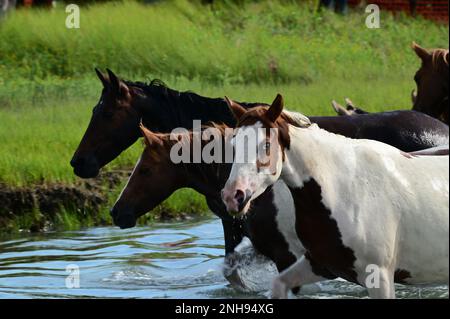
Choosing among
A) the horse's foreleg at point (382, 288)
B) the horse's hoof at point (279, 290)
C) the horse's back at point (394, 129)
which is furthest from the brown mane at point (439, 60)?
the horse's foreleg at point (382, 288)

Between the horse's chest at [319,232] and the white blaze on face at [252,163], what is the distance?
10.4 inches

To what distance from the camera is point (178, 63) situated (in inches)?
797

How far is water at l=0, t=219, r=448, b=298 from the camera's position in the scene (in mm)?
9117

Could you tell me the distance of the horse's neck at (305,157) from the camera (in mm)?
6439

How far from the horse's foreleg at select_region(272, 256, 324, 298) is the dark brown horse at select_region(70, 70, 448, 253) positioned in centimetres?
302

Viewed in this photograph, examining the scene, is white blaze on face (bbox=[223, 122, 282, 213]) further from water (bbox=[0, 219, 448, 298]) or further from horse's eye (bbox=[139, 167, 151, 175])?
water (bbox=[0, 219, 448, 298])

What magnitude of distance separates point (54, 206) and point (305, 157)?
241 inches

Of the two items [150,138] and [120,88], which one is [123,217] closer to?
[150,138]

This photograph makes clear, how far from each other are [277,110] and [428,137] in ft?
12.3

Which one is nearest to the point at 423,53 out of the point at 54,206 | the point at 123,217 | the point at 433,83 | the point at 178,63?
the point at 433,83

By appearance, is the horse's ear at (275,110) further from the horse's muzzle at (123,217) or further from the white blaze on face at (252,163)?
the horse's muzzle at (123,217)

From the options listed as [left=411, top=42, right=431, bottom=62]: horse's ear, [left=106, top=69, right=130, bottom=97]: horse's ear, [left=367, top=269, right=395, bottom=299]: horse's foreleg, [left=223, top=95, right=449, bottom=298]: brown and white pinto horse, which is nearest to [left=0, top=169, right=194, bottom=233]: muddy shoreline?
[left=106, top=69, right=130, bottom=97]: horse's ear
